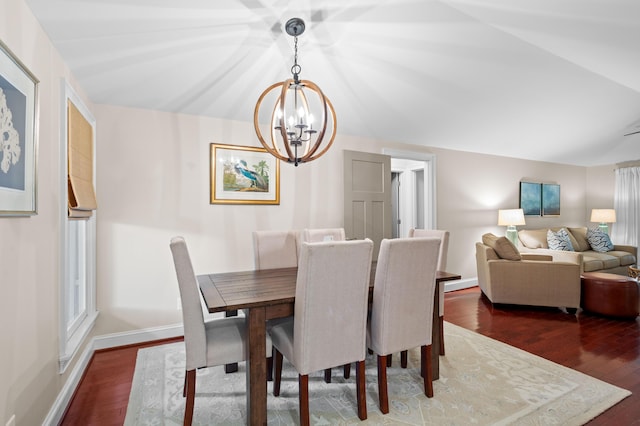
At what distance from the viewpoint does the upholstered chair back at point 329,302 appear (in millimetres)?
1642

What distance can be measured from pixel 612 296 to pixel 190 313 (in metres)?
4.28

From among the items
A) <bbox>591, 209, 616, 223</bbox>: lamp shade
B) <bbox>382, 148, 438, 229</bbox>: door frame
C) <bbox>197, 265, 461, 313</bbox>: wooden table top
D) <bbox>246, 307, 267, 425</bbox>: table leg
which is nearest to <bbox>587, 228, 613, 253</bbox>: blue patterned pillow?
<bbox>591, 209, 616, 223</bbox>: lamp shade

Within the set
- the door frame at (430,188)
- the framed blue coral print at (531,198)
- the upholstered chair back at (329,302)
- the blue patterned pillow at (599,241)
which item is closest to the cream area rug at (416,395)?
the upholstered chair back at (329,302)

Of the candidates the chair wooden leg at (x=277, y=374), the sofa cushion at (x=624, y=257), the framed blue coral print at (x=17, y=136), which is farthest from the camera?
the sofa cushion at (x=624, y=257)

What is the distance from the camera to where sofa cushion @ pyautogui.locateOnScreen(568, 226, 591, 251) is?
5531mm

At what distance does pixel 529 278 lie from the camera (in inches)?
148

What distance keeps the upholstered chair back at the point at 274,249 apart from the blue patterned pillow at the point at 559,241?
14.9 ft

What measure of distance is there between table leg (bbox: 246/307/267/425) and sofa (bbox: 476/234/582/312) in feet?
10.8

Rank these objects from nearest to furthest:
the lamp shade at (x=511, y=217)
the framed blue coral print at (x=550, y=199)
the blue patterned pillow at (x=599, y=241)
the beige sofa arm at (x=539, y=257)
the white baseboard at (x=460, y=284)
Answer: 1. the beige sofa arm at (x=539, y=257)
2. the white baseboard at (x=460, y=284)
3. the lamp shade at (x=511, y=217)
4. the blue patterned pillow at (x=599, y=241)
5. the framed blue coral print at (x=550, y=199)

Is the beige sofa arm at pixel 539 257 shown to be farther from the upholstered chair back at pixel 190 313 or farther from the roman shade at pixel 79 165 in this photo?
the roman shade at pixel 79 165

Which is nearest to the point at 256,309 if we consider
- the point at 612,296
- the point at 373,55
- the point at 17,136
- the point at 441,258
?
the point at 17,136

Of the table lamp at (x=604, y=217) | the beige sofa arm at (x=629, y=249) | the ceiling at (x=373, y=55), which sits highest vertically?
the ceiling at (x=373, y=55)

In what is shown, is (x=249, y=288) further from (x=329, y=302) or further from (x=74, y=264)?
(x=74, y=264)

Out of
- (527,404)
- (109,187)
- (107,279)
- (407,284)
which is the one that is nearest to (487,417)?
(527,404)
